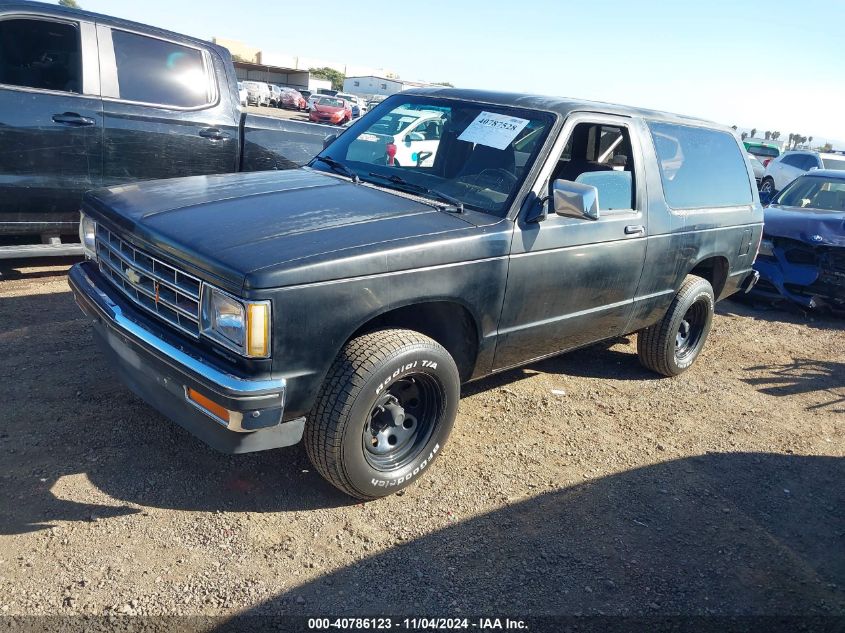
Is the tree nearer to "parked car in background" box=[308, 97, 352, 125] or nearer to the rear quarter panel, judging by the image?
"parked car in background" box=[308, 97, 352, 125]

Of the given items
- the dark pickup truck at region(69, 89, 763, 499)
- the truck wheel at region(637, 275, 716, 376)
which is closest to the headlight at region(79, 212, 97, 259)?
the dark pickup truck at region(69, 89, 763, 499)

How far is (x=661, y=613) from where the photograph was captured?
2760 mm

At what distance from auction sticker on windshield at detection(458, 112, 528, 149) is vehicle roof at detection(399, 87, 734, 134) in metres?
0.13

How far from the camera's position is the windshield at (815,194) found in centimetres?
809

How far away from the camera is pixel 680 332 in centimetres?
543

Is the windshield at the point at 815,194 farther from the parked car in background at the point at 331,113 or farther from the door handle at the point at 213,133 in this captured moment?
the parked car in background at the point at 331,113

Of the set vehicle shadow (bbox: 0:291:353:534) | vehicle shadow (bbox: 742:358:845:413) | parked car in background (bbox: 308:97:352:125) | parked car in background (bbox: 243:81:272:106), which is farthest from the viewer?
parked car in background (bbox: 243:81:272:106)

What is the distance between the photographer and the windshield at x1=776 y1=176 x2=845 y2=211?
8094 mm

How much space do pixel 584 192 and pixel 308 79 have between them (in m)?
67.4

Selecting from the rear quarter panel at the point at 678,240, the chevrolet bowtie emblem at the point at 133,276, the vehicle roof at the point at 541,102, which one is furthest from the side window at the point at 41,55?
the rear quarter panel at the point at 678,240

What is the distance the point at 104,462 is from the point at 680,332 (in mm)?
4250

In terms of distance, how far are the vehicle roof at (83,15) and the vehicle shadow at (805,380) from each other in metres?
5.62

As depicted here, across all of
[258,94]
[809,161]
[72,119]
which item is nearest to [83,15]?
[72,119]

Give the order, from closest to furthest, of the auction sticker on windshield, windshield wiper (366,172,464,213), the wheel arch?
the wheel arch < windshield wiper (366,172,464,213) < the auction sticker on windshield
